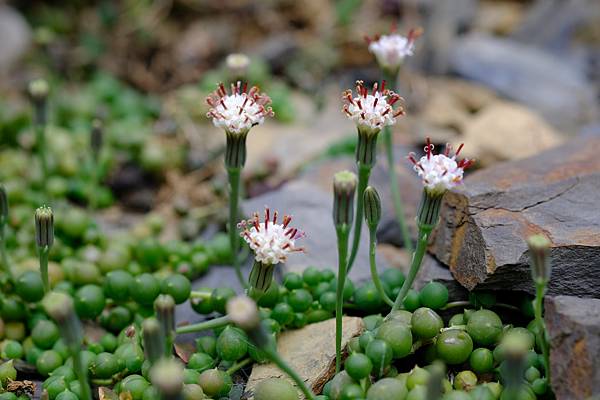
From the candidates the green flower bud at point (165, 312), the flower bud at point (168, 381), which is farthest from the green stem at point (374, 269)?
the flower bud at point (168, 381)

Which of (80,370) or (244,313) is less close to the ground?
(244,313)

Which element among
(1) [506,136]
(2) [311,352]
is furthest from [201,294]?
(1) [506,136]

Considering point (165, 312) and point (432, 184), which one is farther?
point (432, 184)

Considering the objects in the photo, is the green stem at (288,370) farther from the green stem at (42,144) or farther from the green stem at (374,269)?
the green stem at (42,144)

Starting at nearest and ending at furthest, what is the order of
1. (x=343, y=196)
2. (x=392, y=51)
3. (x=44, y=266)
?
(x=343, y=196)
(x=44, y=266)
(x=392, y=51)

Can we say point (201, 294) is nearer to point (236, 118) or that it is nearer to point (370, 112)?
point (236, 118)

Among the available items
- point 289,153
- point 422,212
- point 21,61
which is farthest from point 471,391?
point 21,61
